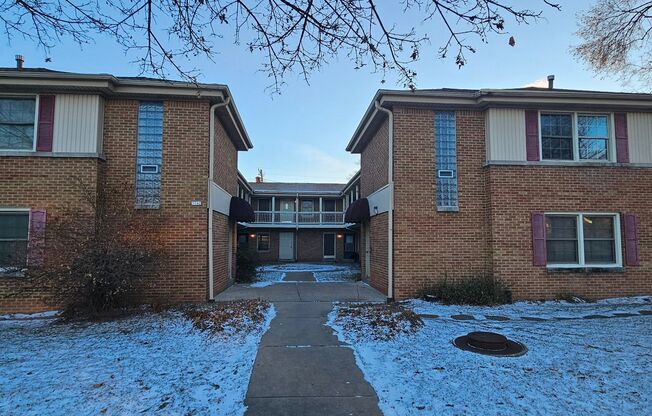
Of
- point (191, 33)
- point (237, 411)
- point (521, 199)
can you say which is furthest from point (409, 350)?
point (521, 199)

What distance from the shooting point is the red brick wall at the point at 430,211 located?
9.07 metres

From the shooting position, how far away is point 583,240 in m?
9.29

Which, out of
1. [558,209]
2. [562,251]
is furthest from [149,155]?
[562,251]

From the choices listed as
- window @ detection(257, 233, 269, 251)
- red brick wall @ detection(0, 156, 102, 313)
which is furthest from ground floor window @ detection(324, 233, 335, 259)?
red brick wall @ detection(0, 156, 102, 313)

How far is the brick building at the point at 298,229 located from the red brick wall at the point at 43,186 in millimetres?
15827

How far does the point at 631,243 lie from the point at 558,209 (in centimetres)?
211

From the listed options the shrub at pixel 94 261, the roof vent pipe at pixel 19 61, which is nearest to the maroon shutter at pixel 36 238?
the shrub at pixel 94 261

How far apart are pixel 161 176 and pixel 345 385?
6.78m

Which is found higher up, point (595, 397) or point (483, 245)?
point (483, 245)

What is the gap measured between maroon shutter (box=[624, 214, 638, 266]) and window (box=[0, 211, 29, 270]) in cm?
1433

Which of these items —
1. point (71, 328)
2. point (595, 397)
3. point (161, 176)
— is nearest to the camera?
point (595, 397)

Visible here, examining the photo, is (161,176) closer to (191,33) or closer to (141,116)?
(141,116)

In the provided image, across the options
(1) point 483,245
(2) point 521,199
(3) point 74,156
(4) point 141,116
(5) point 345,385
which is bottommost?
(5) point 345,385

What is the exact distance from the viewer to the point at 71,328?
6.52 m
